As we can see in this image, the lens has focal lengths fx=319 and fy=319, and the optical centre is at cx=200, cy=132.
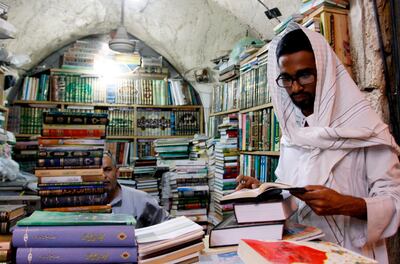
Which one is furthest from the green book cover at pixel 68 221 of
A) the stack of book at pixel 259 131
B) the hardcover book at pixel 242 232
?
the stack of book at pixel 259 131

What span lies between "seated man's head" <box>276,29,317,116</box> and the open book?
1.29ft

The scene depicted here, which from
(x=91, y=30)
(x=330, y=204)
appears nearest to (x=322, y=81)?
(x=330, y=204)

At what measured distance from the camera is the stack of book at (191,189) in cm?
290

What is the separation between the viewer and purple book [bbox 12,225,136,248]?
59 cm

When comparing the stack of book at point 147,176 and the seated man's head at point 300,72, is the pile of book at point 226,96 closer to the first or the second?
the stack of book at point 147,176

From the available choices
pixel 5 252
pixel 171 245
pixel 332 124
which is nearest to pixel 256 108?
pixel 332 124

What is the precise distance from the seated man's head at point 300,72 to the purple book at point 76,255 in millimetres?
749

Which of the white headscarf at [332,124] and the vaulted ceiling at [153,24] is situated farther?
the vaulted ceiling at [153,24]

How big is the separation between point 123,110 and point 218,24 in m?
1.42

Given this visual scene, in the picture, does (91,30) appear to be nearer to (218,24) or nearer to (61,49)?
(61,49)

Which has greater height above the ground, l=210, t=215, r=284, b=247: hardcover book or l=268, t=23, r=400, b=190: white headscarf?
l=268, t=23, r=400, b=190: white headscarf

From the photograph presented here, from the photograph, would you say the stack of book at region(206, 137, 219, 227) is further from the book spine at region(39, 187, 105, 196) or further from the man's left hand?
the man's left hand

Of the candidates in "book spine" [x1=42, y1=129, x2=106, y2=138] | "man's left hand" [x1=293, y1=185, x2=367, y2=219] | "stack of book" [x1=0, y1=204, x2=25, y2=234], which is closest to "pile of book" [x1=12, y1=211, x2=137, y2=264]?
"stack of book" [x1=0, y1=204, x2=25, y2=234]

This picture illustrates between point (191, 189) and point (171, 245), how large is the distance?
228cm
